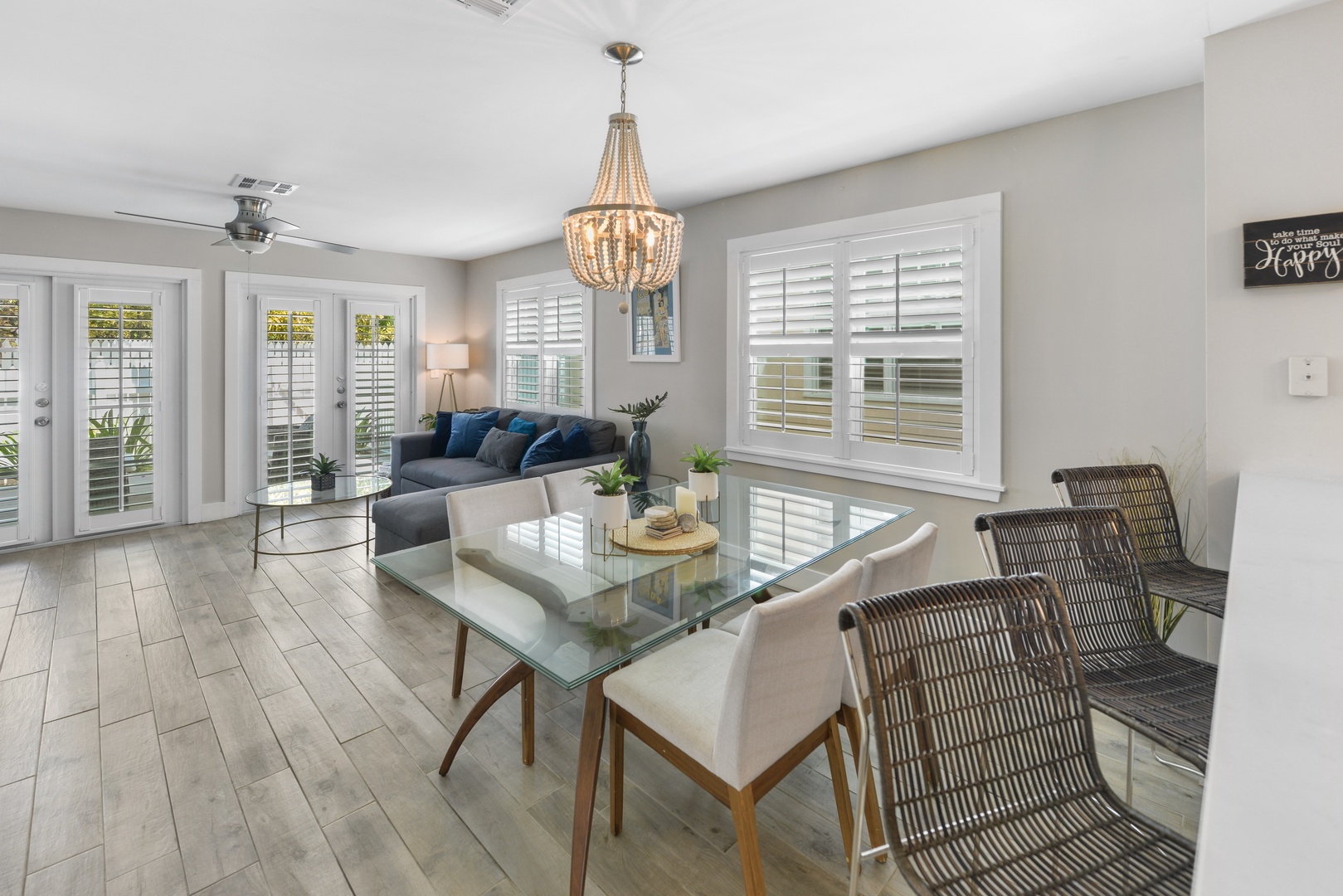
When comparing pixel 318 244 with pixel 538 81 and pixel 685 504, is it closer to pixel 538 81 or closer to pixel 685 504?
pixel 538 81

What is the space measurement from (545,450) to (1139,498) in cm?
365

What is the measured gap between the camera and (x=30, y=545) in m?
4.62

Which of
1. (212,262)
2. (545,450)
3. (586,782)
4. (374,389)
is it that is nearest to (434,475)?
(545,450)

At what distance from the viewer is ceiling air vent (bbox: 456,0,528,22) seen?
1872mm

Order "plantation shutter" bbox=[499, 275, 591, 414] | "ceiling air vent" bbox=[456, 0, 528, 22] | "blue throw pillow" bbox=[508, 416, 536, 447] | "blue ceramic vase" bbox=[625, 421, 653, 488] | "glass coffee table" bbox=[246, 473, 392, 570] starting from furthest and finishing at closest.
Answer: "plantation shutter" bbox=[499, 275, 591, 414] → "blue throw pillow" bbox=[508, 416, 536, 447] → "blue ceramic vase" bbox=[625, 421, 653, 488] → "glass coffee table" bbox=[246, 473, 392, 570] → "ceiling air vent" bbox=[456, 0, 528, 22]

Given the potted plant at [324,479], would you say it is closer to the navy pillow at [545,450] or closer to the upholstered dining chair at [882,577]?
the navy pillow at [545,450]

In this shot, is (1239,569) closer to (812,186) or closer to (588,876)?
(588,876)

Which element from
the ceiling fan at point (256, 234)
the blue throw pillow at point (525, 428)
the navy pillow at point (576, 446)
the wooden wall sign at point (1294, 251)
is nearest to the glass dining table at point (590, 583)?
the wooden wall sign at point (1294, 251)

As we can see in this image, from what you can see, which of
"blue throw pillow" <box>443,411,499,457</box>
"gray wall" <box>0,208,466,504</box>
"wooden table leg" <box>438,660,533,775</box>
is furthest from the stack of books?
"gray wall" <box>0,208,466,504</box>

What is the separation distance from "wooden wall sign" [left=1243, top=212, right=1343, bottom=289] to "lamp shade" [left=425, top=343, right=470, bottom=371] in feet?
19.8

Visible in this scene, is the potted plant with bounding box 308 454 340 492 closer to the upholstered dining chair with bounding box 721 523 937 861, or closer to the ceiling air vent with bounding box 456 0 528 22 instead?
the ceiling air vent with bounding box 456 0 528 22

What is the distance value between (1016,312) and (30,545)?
6.63 metres

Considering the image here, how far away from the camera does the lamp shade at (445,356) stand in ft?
21.0


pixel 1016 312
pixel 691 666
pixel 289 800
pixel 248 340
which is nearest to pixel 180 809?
pixel 289 800
